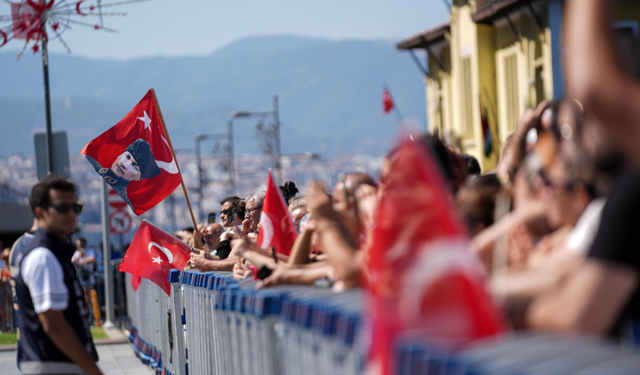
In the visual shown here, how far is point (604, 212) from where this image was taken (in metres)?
2.71

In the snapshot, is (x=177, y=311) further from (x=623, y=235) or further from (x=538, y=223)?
(x=623, y=235)

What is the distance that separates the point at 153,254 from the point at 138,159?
1119 millimetres

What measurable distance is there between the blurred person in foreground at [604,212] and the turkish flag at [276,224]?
4.59 metres

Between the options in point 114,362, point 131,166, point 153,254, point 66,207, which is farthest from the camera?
point 114,362

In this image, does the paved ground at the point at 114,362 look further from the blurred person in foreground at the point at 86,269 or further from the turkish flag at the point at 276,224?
the blurred person in foreground at the point at 86,269

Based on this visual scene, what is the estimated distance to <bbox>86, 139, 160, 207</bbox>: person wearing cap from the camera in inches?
408

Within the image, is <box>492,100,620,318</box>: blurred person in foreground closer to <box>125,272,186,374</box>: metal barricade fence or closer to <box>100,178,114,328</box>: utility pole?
<box>125,272,186,374</box>: metal barricade fence

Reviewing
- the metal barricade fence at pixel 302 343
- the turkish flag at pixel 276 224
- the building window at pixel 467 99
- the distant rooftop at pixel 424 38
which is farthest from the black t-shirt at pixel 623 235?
the distant rooftop at pixel 424 38

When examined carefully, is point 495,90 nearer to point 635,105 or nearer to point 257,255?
point 257,255

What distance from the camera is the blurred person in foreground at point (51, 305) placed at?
5.63 meters

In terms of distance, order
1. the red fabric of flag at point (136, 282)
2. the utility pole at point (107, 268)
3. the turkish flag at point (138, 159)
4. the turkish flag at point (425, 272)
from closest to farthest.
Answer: the turkish flag at point (425, 272), the turkish flag at point (138, 159), the red fabric of flag at point (136, 282), the utility pole at point (107, 268)

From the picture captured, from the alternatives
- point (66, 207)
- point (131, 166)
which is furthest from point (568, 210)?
point (131, 166)

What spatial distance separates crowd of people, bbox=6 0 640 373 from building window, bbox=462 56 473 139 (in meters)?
24.3

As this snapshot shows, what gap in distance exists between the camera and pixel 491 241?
12.4 feet
